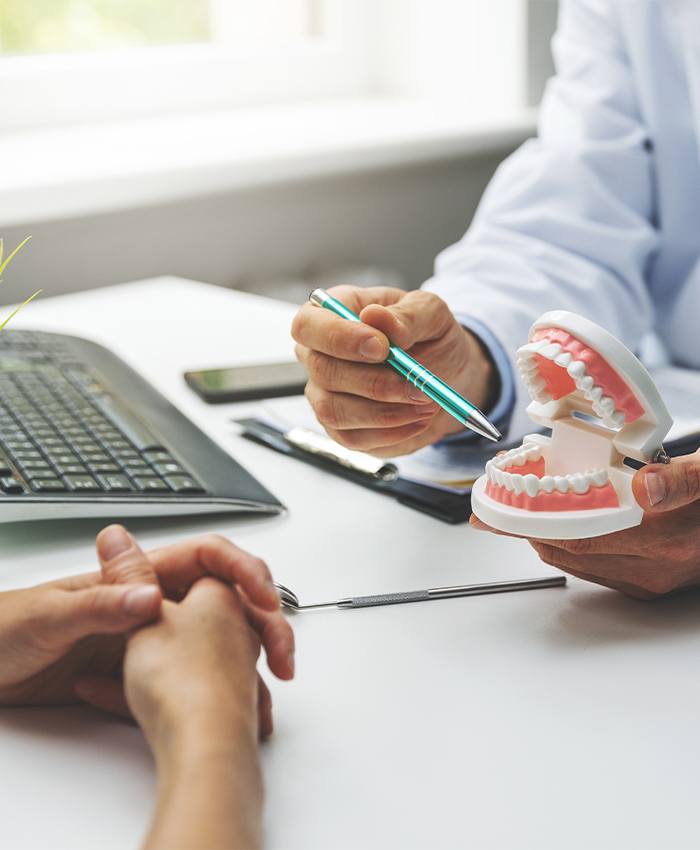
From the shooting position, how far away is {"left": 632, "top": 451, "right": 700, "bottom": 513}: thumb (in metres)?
0.54

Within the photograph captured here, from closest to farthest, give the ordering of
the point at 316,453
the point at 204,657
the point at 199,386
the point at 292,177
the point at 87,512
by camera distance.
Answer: the point at 204,657 → the point at 87,512 → the point at 316,453 → the point at 199,386 → the point at 292,177

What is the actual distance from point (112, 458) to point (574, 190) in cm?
62

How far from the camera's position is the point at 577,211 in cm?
115

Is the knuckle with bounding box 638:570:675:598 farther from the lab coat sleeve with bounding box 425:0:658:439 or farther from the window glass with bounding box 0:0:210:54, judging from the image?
Answer: the window glass with bounding box 0:0:210:54

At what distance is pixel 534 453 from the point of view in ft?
1.93

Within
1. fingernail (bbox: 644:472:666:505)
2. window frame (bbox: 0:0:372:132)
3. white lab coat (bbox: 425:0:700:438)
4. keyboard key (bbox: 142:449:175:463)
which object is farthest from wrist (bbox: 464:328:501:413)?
window frame (bbox: 0:0:372:132)

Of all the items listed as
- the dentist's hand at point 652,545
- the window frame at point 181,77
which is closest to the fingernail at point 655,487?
the dentist's hand at point 652,545

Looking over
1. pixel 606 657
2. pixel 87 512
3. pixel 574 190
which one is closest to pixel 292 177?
pixel 574 190

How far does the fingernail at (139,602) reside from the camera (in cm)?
47

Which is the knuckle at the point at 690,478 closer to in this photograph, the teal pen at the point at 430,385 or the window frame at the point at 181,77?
the teal pen at the point at 430,385

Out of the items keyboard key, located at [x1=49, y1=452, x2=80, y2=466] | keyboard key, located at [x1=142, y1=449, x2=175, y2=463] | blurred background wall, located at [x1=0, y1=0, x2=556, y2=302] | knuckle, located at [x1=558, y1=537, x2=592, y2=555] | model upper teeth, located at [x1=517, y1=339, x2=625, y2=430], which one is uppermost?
model upper teeth, located at [x1=517, y1=339, x2=625, y2=430]

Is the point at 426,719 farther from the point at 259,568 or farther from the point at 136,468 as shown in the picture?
the point at 136,468

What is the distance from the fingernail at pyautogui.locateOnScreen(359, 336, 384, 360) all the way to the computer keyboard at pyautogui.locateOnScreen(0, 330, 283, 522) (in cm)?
12

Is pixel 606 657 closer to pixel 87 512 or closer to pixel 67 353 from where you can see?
pixel 87 512
